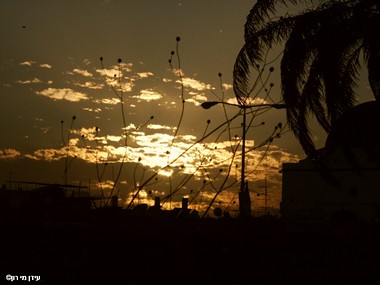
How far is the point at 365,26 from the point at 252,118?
9789 mm

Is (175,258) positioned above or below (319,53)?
below

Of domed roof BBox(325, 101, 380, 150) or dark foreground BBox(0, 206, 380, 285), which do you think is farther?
domed roof BBox(325, 101, 380, 150)

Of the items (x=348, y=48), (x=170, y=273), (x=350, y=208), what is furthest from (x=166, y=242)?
(x=350, y=208)

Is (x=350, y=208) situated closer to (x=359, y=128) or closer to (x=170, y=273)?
(x=359, y=128)

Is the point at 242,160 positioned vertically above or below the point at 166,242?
above

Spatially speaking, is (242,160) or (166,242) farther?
(242,160)

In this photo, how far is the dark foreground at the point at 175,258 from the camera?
13938 mm

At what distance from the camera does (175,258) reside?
15.5m

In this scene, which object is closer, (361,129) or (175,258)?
(175,258)

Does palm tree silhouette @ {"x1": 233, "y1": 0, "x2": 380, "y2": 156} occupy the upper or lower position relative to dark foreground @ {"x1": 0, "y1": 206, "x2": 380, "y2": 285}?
upper

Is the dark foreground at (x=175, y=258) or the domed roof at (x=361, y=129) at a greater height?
the domed roof at (x=361, y=129)

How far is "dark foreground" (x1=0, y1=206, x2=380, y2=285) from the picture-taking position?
549 inches

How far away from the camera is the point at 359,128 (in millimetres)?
17812

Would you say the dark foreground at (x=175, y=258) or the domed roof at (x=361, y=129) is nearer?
the dark foreground at (x=175, y=258)
